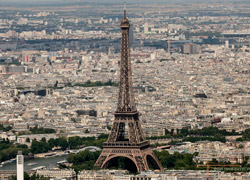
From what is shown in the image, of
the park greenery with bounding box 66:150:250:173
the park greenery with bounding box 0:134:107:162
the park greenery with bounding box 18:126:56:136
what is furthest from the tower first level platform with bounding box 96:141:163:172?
the park greenery with bounding box 18:126:56:136

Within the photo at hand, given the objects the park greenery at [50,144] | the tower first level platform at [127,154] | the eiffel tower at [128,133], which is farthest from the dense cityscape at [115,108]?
the eiffel tower at [128,133]

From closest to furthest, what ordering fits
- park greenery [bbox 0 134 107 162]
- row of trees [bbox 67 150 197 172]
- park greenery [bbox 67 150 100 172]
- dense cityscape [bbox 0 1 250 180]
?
row of trees [bbox 67 150 197 172], dense cityscape [bbox 0 1 250 180], park greenery [bbox 67 150 100 172], park greenery [bbox 0 134 107 162]

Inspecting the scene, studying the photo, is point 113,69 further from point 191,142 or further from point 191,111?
point 191,142

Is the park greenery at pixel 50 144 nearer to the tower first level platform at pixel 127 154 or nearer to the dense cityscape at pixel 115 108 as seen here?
the dense cityscape at pixel 115 108

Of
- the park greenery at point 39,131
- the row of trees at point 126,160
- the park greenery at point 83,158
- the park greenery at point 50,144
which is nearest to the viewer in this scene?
the row of trees at point 126,160

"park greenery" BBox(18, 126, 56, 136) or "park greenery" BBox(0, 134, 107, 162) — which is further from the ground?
"park greenery" BBox(18, 126, 56, 136)

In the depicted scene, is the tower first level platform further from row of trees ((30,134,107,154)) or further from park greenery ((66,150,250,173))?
row of trees ((30,134,107,154))

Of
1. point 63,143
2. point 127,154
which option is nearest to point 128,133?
point 127,154

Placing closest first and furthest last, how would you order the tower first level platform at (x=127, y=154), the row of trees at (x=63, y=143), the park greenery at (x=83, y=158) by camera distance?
the tower first level platform at (x=127, y=154), the park greenery at (x=83, y=158), the row of trees at (x=63, y=143)
